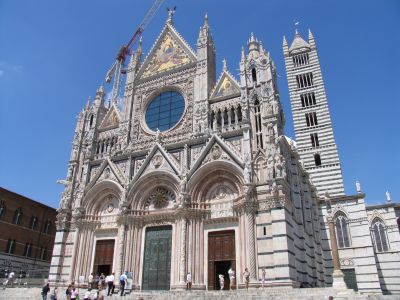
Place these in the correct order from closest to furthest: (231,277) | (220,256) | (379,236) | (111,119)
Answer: (231,277) → (220,256) → (111,119) → (379,236)

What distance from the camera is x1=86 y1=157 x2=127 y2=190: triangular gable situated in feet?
82.9

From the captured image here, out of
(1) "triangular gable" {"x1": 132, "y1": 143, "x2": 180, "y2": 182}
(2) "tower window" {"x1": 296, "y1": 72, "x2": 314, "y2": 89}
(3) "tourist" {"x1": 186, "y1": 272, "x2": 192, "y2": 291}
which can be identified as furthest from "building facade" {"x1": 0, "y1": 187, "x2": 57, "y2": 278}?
(2) "tower window" {"x1": 296, "y1": 72, "x2": 314, "y2": 89}

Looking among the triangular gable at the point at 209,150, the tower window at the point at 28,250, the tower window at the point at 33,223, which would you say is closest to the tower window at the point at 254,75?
the triangular gable at the point at 209,150

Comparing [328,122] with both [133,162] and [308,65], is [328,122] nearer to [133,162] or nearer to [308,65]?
[308,65]

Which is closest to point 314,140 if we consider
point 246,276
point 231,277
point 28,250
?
point 231,277

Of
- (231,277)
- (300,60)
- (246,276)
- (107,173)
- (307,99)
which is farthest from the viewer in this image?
(300,60)

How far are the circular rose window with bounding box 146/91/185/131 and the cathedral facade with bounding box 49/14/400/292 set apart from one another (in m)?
0.11

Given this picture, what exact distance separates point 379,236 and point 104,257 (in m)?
25.3

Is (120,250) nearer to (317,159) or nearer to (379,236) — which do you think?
(379,236)

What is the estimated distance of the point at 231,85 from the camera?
25359mm

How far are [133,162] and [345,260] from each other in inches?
805

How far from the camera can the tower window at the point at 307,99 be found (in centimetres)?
4103

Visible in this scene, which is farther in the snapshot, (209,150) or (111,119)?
(111,119)

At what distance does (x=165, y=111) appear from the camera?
27812 mm
